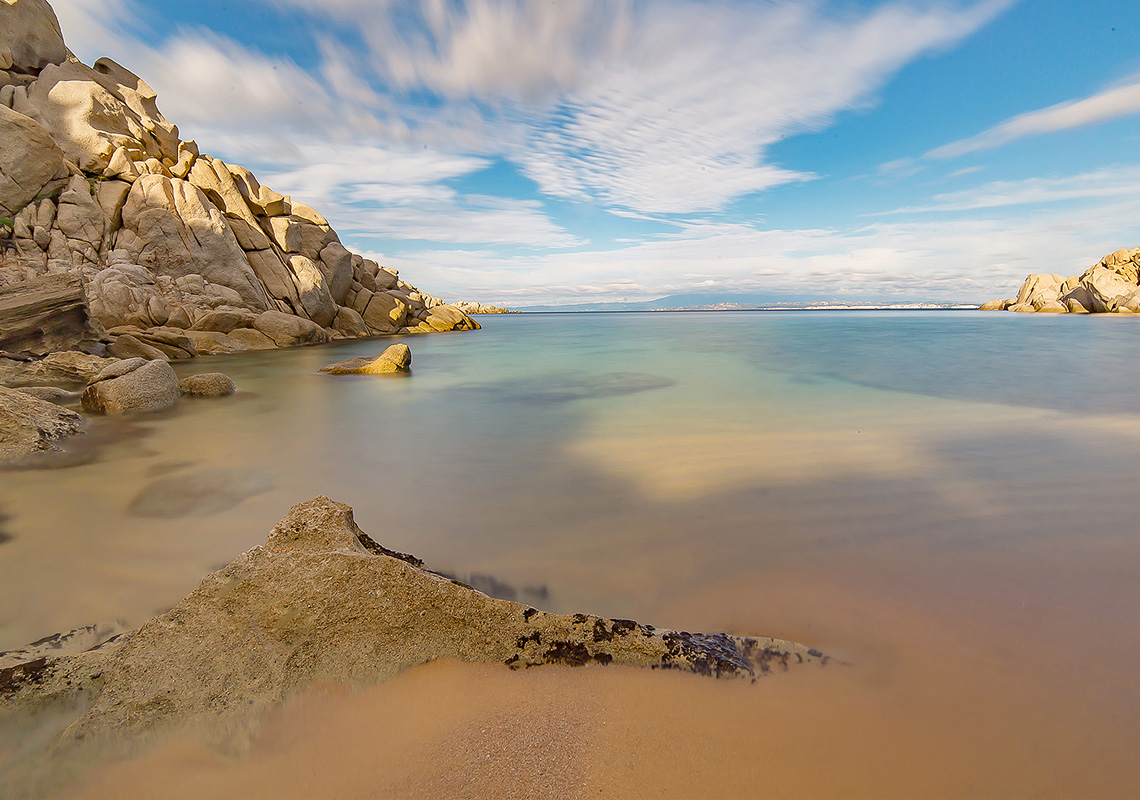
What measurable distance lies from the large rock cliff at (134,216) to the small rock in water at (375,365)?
731cm

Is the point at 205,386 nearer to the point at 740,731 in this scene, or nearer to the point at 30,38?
the point at 740,731

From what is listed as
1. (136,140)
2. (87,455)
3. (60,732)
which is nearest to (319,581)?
(60,732)

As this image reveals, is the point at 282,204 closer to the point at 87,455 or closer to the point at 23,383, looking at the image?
the point at 23,383

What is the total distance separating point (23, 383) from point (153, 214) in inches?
576

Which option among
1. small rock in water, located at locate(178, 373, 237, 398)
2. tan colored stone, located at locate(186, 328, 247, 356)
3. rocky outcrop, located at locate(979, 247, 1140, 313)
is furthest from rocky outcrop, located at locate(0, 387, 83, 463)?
rocky outcrop, located at locate(979, 247, 1140, 313)

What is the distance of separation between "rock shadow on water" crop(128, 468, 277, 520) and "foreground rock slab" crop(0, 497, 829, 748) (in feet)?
8.28

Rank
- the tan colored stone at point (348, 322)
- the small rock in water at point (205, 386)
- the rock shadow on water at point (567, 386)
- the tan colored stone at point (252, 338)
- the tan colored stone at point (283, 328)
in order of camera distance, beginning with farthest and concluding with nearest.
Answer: the tan colored stone at point (348, 322) → the tan colored stone at point (283, 328) → the tan colored stone at point (252, 338) → the rock shadow on water at point (567, 386) → the small rock in water at point (205, 386)

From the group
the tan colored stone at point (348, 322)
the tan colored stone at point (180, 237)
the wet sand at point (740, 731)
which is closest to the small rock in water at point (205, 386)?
the wet sand at point (740, 731)

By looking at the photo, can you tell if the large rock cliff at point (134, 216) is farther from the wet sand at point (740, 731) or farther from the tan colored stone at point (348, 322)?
the wet sand at point (740, 731)

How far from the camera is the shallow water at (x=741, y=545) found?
6.24ft

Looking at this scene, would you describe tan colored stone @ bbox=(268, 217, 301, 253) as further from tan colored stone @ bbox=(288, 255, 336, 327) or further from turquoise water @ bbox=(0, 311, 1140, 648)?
turquoise water @ bbox=(0, 311, 1140, 648)

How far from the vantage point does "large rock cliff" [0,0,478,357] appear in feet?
60.4

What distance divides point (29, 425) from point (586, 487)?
6725mm

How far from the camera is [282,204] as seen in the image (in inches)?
1104
